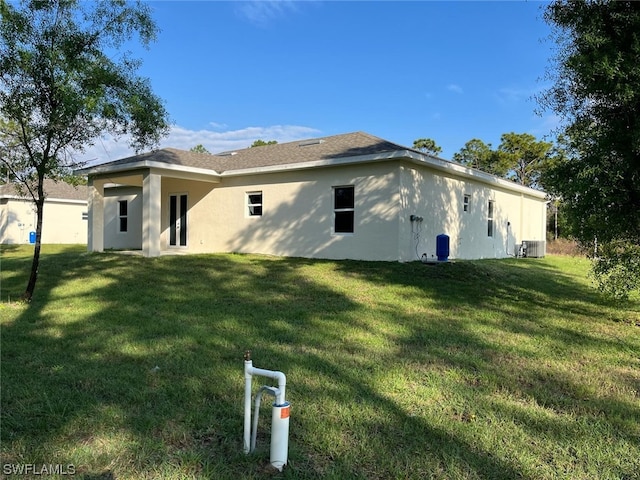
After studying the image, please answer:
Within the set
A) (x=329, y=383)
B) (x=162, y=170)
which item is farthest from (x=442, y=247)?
(x=329, y=383)

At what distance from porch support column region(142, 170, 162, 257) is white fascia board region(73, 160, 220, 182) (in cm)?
35

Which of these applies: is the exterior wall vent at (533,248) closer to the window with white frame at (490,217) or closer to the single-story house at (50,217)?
the window with white frame at (490,217)

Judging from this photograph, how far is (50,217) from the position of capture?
26.9m

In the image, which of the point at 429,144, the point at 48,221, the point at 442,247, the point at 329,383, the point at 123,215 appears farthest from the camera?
the point at 429,144

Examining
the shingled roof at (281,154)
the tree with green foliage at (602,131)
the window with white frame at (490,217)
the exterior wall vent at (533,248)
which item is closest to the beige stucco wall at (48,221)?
the shingled roof at (281,154)

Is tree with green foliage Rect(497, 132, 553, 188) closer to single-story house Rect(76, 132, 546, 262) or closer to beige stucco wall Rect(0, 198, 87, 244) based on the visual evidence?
single-story house Rect(76, 132, 546, 262)

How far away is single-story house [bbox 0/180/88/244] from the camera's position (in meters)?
26.0

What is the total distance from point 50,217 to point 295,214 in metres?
19.1

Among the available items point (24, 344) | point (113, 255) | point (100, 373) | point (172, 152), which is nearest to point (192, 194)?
point (172, 152)

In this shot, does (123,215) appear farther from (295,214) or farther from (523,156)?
(523,156)

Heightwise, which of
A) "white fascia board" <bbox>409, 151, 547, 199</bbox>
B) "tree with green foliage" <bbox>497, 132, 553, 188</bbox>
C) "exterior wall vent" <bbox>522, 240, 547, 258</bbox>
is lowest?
"exterior wall vent" <bbox>522, 240, 547, 258</bbox>

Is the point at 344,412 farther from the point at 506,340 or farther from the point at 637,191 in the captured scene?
the point at 637,191

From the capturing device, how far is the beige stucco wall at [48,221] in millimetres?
26047

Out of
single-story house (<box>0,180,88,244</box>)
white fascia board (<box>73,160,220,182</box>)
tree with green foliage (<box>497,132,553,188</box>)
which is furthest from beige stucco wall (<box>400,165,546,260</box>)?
single-story house (<box>0,180,88,244</box>)
